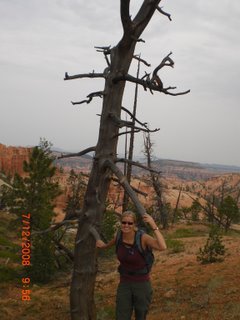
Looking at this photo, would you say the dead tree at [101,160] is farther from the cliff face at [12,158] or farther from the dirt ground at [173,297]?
the cliff face at [12,158]

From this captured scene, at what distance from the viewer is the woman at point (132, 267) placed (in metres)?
4.62

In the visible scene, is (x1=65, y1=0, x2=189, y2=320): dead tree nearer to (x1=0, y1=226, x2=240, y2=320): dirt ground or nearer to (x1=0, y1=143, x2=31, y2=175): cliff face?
(x1=0, y1=226, x2=240, y2=320): dirt ground

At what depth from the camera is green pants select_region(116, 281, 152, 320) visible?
4828 millimetres

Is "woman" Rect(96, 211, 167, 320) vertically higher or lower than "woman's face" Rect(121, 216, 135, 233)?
lower

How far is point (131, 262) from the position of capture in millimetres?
4695

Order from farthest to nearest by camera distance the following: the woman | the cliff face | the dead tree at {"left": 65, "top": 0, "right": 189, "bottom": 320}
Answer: the cliff face < the dead tree at {"left": 65, "top": 0, "right": 189, "bottom": 320} < the woman

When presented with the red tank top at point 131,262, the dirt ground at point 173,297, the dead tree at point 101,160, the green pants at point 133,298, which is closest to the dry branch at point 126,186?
the dead tree at point 101,160

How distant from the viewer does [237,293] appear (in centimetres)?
865

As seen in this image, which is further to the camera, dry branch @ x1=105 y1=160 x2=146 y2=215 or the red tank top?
dry branch @ x1=105 y1=160 x2=146 y2=215

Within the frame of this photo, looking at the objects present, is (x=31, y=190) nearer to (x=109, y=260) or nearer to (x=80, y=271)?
(x=109, y=260)

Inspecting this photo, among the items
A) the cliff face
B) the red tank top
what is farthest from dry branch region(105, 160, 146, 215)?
the cliff face

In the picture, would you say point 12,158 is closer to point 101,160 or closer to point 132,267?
point 101,160

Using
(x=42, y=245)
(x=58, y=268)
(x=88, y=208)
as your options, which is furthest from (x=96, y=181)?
(x=58, y=268)

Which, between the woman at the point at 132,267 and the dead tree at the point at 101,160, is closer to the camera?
the woman at the point at 132,267
